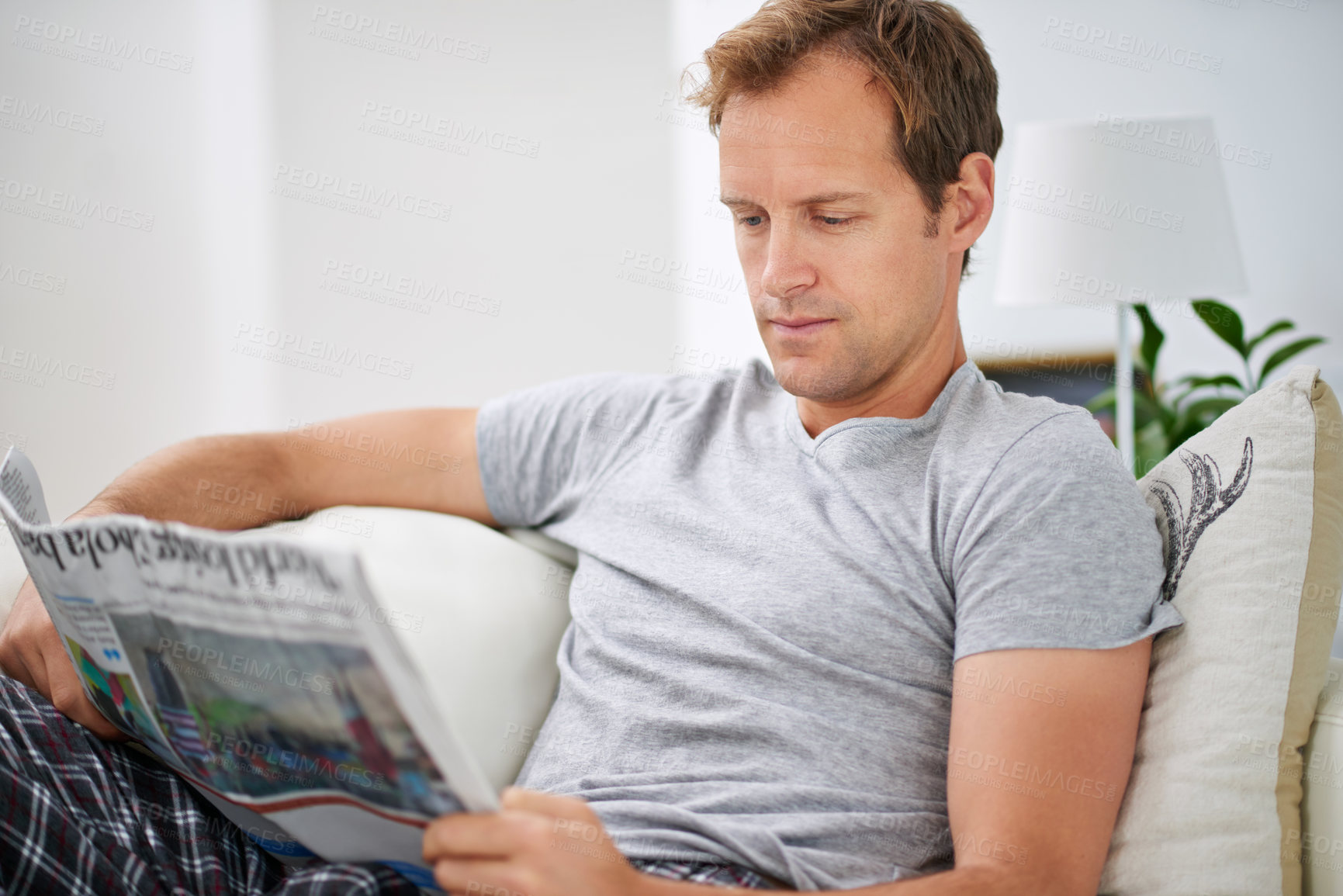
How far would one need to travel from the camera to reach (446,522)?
108 cm

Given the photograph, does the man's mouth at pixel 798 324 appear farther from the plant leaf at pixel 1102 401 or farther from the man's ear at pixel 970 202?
the plant leaf at pixel 1102 401

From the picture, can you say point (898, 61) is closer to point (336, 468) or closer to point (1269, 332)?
point (336, 468)

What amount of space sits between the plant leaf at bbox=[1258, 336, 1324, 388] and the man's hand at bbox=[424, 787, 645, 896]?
1796 mm

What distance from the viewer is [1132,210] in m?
1.59

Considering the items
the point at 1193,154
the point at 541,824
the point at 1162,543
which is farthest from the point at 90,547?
the point at 1193,154

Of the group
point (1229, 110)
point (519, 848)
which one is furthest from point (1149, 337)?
point (519, 848)

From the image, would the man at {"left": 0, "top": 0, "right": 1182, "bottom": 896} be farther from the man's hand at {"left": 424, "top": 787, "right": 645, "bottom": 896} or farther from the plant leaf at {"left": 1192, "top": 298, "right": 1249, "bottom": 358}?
the plant leaf at {"left": 1192, "top": 298, "right": 1249, "bottom": 358}

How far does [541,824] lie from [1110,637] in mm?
439

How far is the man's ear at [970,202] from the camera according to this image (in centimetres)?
101

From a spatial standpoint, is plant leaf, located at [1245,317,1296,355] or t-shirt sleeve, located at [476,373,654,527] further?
plant leaf, located at [1245,317,1296,355]

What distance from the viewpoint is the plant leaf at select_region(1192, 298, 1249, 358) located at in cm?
181

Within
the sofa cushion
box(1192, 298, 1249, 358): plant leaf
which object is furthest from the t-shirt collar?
box(1192, 298, 1249, 358): plant leaf

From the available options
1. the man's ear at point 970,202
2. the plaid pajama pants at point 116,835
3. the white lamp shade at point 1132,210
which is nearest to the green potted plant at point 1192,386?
the white lamp shade at point 1132,210

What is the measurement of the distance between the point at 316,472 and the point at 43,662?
34 cm
